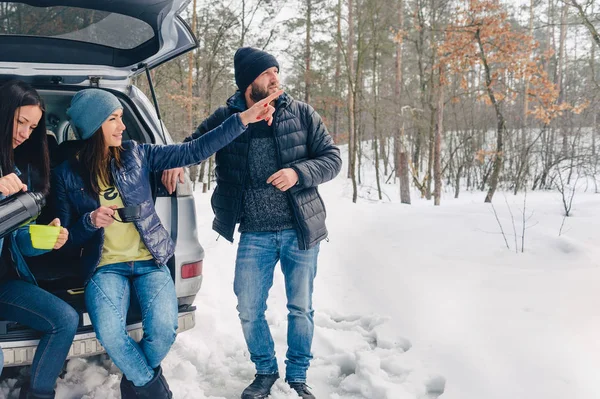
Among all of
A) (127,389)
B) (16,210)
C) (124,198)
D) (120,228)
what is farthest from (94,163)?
(127,389)

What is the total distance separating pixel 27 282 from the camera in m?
2.25

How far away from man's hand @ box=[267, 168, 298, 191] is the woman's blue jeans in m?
1.15

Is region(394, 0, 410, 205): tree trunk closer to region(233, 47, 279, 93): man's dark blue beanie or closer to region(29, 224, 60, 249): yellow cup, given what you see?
region(233, 47, 279, 93): man's dark blue beanie

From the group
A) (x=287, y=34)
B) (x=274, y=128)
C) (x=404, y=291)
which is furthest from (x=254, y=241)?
(x=287, y=34)

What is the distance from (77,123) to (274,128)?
1007mm

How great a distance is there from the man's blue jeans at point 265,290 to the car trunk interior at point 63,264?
0.59m

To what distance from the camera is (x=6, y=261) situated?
87.3 inches

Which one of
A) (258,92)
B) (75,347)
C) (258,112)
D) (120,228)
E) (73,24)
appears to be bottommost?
(75,347)

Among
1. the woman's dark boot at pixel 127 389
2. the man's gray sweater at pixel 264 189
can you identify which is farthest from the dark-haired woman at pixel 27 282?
the man's gray sweater at pixel 264 189

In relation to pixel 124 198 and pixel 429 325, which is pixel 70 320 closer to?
pixel 124 198

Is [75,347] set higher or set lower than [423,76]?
lower

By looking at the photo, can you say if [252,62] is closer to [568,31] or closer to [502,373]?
[502,373]

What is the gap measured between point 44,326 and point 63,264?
0.71m

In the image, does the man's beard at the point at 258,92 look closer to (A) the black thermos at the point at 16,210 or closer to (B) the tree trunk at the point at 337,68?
(A) the black thermos at the point at 16,210
